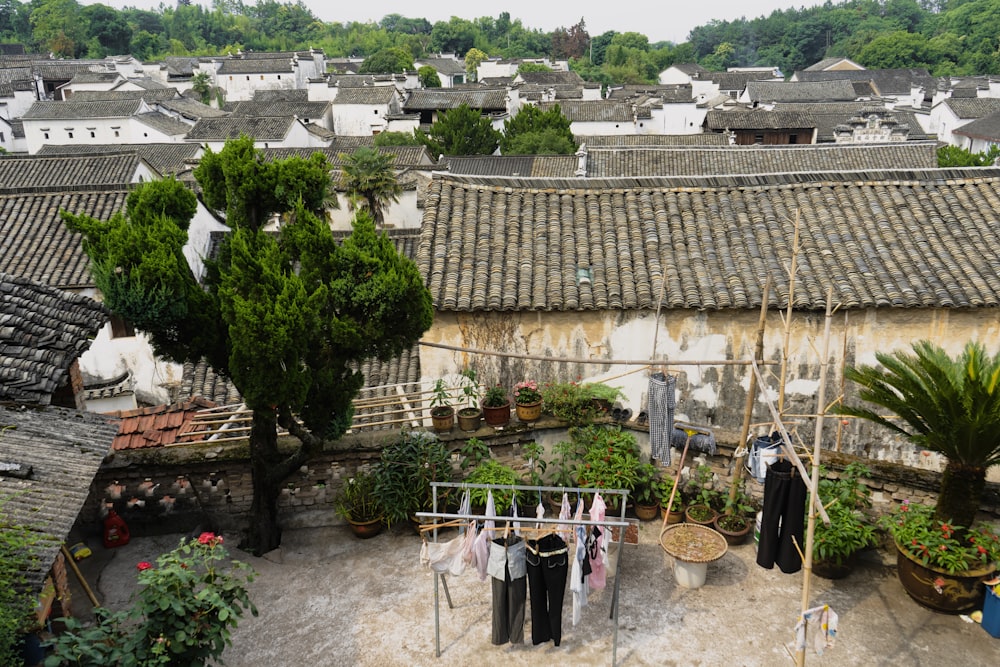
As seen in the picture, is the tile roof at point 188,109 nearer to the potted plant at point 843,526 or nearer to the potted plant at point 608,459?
the potted plant at point 608,459

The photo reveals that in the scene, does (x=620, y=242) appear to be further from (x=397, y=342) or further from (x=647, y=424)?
(x=397, y=342)

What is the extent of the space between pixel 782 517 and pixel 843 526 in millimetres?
1213

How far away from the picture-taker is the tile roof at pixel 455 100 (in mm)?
61844

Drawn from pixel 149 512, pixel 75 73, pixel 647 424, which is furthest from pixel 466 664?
pixel 75 73

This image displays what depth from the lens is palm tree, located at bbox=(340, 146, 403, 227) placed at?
33.4m

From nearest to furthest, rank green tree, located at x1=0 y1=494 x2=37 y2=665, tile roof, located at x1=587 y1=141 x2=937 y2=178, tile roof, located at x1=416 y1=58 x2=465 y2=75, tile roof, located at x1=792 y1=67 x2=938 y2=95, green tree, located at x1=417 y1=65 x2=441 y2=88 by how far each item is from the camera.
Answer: green tree, located at x1=0 y1=494 x2=37 y2=665 < tile roof, located at x1=587 y1=141 x2=937 y2=178 < tile roof, located at x1=792 y1=67 x2=938 y2=95 < green tree, located at x1=417 y1=65 x2=441 y2=88 < tile roof, located at x1=416 y1=58 x2=465 y2=75

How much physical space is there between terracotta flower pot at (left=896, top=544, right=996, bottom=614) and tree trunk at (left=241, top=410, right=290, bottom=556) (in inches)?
300

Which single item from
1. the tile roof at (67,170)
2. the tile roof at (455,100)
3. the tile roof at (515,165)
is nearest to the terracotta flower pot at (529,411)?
the tile roof at (67,170)

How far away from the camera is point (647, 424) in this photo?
33.6ft

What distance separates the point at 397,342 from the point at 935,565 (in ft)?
21.6

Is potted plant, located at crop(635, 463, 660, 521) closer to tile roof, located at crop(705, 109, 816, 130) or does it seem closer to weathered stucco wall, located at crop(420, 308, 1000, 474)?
weathered stucco wall, located at crop(420, 308, 1000, 474)

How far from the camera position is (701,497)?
9.63 m

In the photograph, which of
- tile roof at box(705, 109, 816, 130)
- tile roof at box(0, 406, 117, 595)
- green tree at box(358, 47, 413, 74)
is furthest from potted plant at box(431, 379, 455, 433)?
green tree at box(358, 47, 413, 74)

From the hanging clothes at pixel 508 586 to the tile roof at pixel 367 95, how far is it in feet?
203
